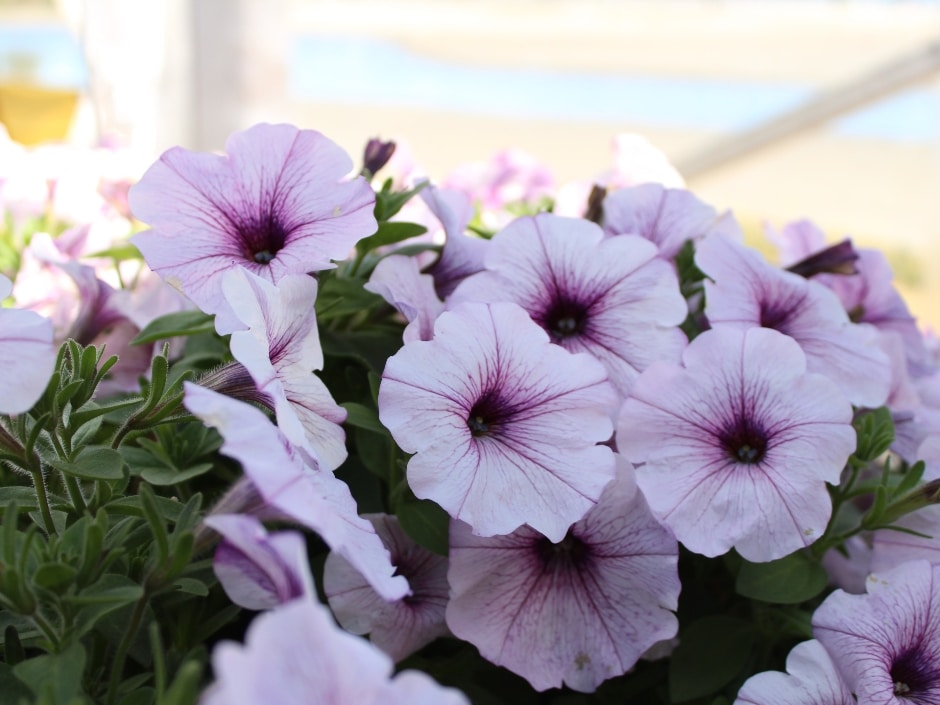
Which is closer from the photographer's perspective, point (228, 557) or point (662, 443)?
point (228, 557)

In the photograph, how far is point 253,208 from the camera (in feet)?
1.73

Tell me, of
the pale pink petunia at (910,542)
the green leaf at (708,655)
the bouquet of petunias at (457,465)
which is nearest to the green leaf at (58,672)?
the bouquet of petunias at (457,465)

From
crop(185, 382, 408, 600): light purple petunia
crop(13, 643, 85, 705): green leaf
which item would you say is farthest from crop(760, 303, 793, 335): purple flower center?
crop(13, 643, 85, 705): green leaf

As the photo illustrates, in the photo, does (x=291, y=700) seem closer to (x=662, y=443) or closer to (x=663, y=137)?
(x=662, y=443)

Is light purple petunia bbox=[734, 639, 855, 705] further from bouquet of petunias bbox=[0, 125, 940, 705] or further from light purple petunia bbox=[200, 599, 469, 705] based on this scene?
light purple petunia bbox=[200, 599, 469, 705]

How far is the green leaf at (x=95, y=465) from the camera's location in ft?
1.39

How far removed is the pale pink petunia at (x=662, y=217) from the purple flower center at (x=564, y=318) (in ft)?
0.29

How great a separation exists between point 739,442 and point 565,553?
12 cm

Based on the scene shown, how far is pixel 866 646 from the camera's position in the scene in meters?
0.47

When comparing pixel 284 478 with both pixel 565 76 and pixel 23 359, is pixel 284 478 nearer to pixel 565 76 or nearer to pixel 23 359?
pixel 23 359

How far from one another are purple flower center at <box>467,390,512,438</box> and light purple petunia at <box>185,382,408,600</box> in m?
0.12

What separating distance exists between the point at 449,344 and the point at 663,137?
7.96m

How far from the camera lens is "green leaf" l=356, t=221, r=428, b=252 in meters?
0.58

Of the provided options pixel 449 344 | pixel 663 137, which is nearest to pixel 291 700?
pixel 449 344
